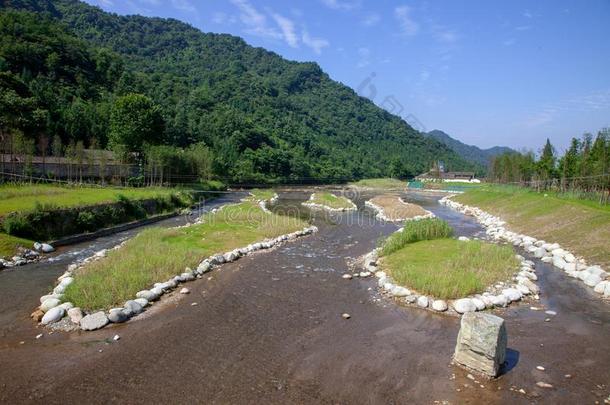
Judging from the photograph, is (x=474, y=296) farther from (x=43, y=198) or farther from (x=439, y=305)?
(x=43, y=198)

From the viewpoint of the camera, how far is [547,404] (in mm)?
9172

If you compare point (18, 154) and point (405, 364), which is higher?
point (18, 154)

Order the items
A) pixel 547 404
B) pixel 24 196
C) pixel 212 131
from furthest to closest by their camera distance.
Result: pixel 212 131 → pixel 24 196 → pixel 547 404

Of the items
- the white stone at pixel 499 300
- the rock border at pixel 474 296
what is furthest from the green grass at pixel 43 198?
the white stone at pixel 499 300

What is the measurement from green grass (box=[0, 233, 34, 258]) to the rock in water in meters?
21.8

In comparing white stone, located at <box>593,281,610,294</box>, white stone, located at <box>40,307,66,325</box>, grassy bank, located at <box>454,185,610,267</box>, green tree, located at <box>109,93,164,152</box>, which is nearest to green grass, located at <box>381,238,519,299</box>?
white stone, located at <box>593,281,610,294</box>

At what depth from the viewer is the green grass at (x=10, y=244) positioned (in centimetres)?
2101

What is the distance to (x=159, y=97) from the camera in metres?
125

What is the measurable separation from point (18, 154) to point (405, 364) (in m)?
54.6

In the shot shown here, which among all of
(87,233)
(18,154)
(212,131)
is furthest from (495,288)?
(212,131)

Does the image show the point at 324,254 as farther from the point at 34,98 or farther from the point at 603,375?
the point at 34,98

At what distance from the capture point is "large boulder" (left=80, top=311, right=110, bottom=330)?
1284cm

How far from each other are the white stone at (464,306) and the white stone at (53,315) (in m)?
13.5

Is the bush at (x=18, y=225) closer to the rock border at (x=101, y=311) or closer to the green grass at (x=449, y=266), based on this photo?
the rock border at (x=101, y=311)
